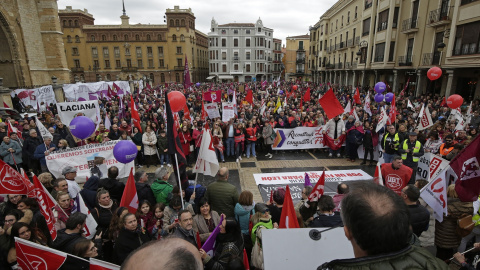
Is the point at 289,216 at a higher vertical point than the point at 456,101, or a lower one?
lower

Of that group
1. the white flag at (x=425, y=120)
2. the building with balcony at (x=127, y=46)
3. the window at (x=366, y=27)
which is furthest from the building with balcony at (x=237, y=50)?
the white flag at (x=425, y=120)

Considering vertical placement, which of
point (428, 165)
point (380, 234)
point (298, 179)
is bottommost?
point (298, 179)

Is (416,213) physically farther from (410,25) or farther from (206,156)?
(410,25)

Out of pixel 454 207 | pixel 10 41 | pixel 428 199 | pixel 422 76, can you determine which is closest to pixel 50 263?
pixel 428 199

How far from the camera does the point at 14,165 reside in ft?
25.6

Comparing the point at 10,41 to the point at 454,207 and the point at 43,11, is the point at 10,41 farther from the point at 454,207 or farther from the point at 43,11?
the point at 454,207

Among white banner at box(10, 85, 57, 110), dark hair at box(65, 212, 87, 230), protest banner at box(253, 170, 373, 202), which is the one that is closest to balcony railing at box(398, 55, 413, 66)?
protest banner at box(253, 170, 373, 202)

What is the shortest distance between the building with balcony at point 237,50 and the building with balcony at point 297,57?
11.0 metres

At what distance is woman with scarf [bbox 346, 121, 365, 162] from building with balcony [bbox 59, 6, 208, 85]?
55861 mm

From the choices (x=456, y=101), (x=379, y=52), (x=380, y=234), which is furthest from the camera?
(x=379, y=52)

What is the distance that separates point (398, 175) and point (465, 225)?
6.49ft

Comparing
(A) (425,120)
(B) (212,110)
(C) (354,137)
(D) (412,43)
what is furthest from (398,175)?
(D) (412,43)

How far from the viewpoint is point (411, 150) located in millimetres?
6895

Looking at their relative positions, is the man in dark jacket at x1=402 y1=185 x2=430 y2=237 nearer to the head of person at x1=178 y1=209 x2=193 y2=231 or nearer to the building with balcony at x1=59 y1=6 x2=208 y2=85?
the head of person at x1=178 y1=209 x2=193 y2=231
